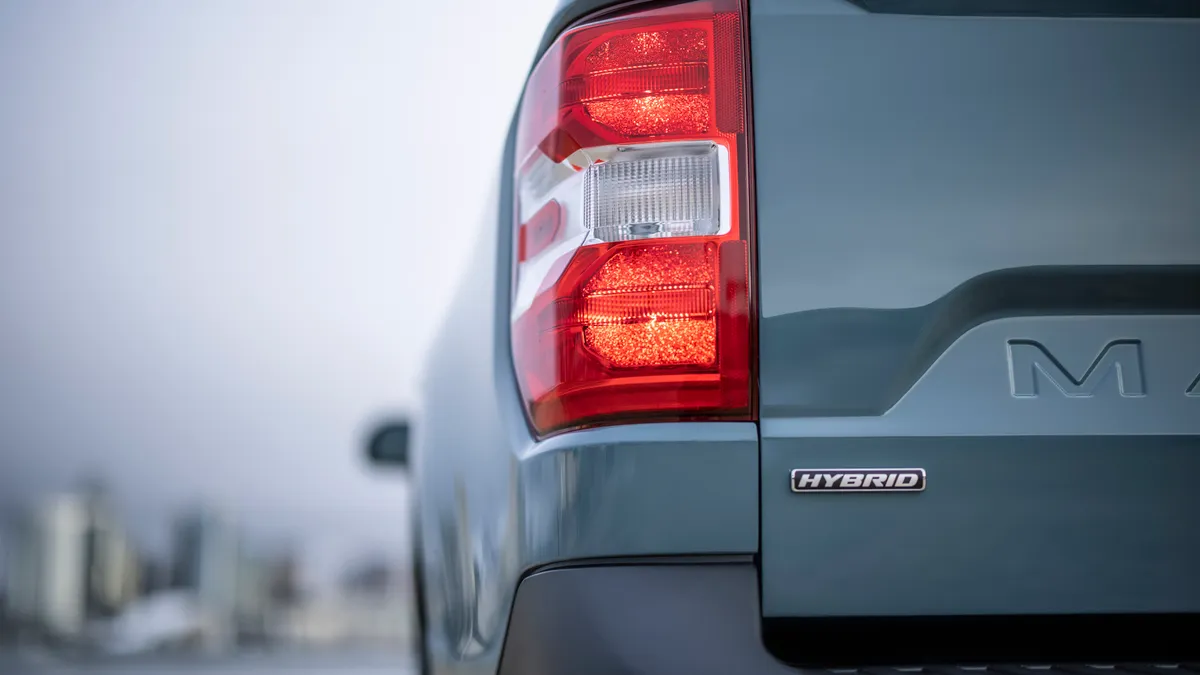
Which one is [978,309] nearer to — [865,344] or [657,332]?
[865,344]

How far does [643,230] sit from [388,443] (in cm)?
316

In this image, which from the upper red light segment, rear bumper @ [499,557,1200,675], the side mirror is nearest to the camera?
rear bumper @ [499,557,1200,675]

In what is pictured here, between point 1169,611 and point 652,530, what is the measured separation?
63 cm

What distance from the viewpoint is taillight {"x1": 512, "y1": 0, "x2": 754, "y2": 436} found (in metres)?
1.34

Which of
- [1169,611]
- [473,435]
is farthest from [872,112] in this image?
[473,435]

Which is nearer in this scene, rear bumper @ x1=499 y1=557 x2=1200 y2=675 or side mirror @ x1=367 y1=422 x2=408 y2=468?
rear bumper @ x1=499 y1=557 x2=1200 y2=675

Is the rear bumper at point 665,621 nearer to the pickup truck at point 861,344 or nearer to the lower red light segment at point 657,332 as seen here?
the pickup truck at point 861,344

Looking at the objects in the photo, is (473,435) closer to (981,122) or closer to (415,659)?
(981,122)

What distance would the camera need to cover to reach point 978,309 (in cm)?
135

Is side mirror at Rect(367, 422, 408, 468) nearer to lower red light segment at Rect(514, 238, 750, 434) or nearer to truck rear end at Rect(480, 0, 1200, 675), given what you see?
truck rear end at Rect(480, 0, 1200, 675)

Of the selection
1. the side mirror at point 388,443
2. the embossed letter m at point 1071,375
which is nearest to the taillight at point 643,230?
the embossed letter m at point 1071,375

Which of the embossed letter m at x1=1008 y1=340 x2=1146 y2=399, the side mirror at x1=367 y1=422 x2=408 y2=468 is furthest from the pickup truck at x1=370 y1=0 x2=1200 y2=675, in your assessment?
the side mirror at x1=367 y1=422 x2=408 y2=468

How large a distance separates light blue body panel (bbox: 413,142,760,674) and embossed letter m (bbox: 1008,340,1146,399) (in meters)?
0.34

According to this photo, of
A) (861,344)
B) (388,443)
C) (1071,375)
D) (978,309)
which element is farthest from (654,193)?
(388,443)
